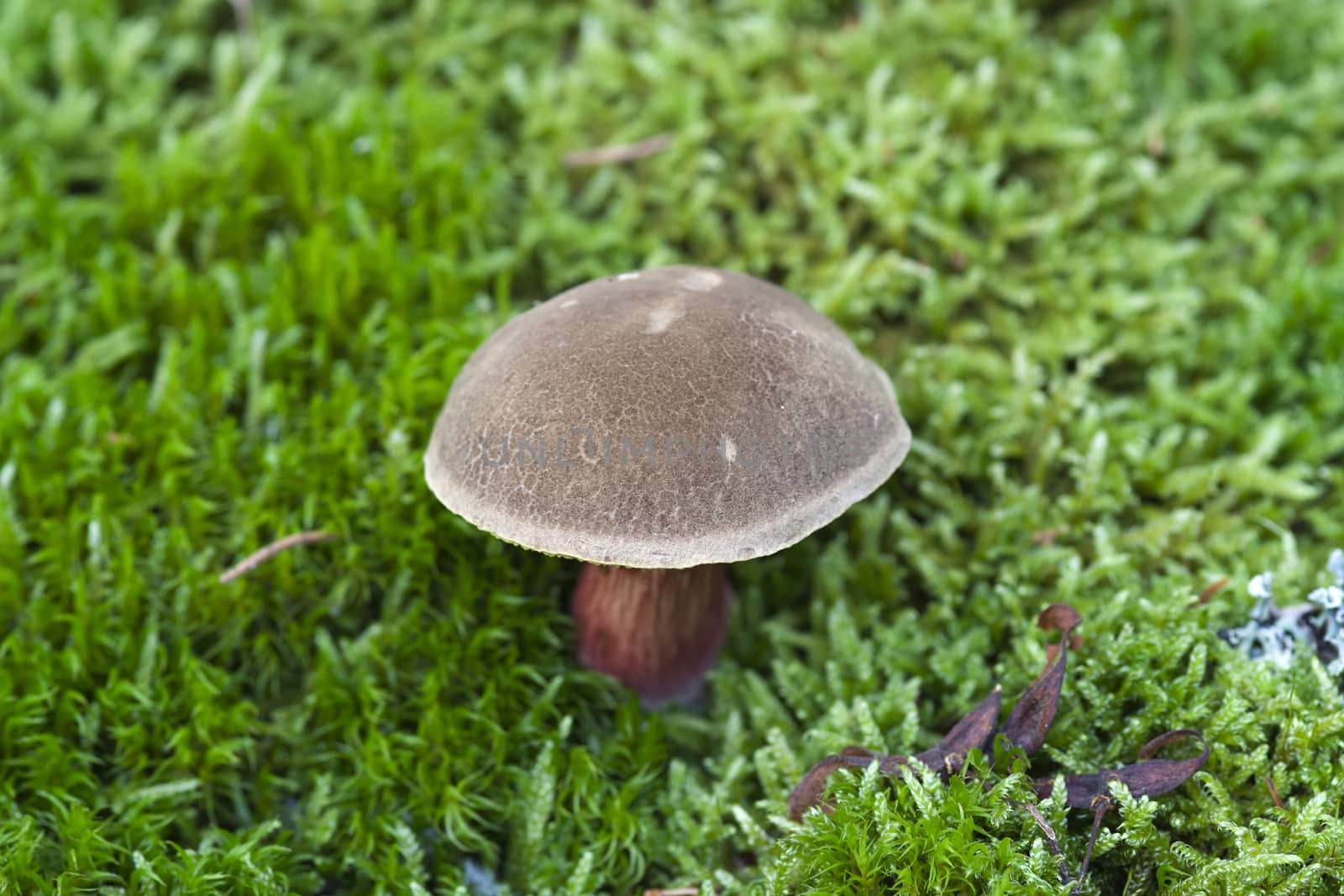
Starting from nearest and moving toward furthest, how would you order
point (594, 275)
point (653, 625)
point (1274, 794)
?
point (1274, 794) → point (653, 625) → point (594, 275)

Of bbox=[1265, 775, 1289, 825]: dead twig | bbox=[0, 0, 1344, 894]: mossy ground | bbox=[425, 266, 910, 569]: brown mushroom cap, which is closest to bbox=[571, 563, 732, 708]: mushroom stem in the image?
bbox=[0, 0, 1344, 894]: mossy ground

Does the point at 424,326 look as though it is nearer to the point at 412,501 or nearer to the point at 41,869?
the point at 412,501

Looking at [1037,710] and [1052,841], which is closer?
A: [1052,841]

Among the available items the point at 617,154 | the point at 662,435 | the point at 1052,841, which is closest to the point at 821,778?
the point at 1052,841

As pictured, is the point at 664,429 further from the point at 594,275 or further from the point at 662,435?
the point at 594,275

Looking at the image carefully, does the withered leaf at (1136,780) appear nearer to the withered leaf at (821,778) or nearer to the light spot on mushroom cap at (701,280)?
the withered leaf at (821,778)

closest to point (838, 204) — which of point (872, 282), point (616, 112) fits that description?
point (872, 282)
